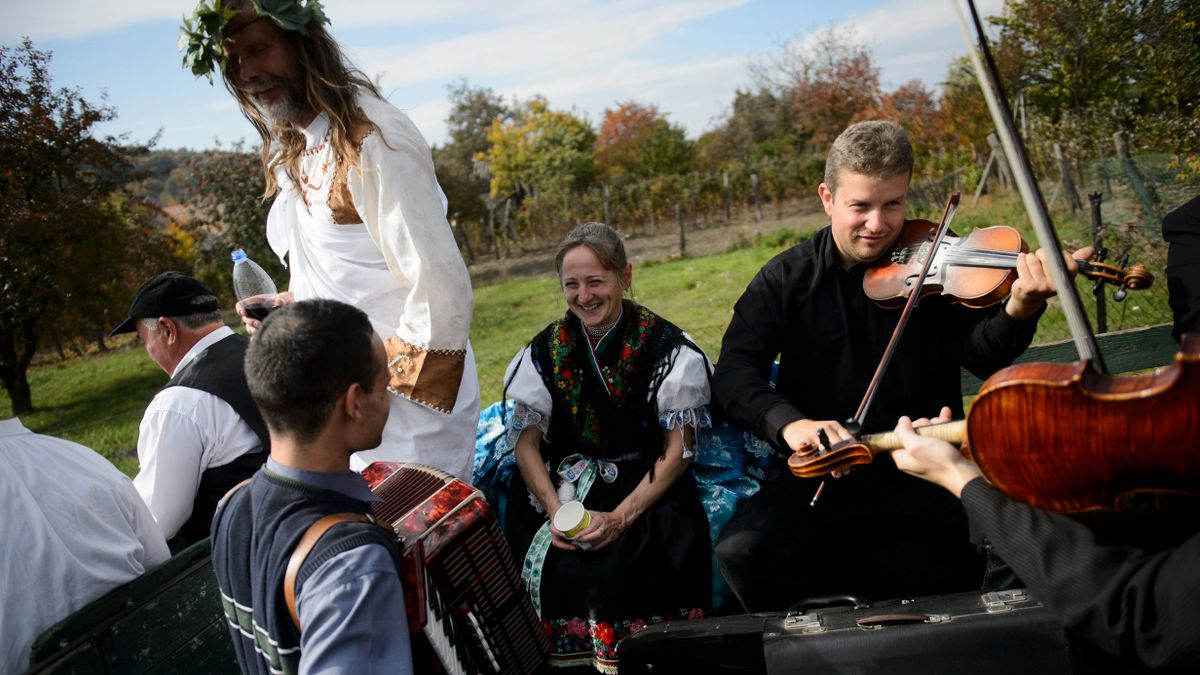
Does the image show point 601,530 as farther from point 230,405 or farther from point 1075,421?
point 1075,421

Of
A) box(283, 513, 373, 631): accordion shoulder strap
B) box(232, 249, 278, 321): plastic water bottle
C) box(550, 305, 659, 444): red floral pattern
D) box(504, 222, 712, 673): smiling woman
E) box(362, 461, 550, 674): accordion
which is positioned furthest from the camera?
box(550, 305, 659, 444): red floral pattern

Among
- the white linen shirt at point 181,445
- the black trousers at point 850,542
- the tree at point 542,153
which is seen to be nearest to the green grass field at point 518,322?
the black trousers at point 850,542

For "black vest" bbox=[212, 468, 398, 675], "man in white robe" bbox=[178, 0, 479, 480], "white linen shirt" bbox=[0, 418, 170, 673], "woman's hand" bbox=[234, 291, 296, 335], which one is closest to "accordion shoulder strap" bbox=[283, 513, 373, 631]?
"black vest" bbox=[212, 468, 398, 675]

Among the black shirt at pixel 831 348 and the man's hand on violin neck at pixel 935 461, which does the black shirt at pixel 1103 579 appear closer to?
the man's hand on violin neck at pixel 935 461

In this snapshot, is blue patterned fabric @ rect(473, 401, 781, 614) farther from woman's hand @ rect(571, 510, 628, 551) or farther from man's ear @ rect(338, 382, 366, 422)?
man's ear @ rect(338, 382, 366, 422)

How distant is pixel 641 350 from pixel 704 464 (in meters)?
0.51

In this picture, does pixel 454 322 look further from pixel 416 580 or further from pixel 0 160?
pixel 0 160

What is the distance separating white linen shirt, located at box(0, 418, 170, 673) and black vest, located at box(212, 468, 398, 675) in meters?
0.60

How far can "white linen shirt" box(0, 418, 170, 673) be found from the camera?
204 cm

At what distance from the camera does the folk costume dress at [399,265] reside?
2535 mm

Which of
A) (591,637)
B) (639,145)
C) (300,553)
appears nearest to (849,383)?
(591,637)

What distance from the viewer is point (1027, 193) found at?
162 centimetres

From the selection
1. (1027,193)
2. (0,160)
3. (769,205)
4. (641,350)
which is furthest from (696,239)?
(1027,193)

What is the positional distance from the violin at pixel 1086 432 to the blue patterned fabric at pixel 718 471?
1.52 metres
